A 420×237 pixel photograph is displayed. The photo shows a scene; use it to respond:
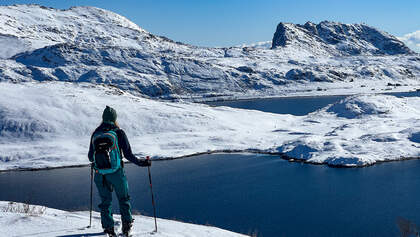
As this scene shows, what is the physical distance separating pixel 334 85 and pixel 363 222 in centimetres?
15707

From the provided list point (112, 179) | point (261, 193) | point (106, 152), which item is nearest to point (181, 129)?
point (261, 193)

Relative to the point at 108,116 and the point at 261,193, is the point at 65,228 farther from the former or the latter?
the point at 261,193

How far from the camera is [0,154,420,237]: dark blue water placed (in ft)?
75.7

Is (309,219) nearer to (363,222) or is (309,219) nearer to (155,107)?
(363,222)

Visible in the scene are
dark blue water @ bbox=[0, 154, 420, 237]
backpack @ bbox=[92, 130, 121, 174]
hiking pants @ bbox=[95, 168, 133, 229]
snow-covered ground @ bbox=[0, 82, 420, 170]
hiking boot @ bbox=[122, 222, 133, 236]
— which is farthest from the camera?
snow-covered ground @ bbox=[0, 82, 420, 170]

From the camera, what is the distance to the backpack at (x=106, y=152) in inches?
352

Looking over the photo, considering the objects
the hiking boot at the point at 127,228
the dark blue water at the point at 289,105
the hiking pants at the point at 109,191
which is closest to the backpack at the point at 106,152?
the hiking pants at the point at 109,191

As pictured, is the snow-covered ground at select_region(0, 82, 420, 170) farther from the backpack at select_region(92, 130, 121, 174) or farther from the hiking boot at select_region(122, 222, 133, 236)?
the backpack at select_region(92, 130, 121, 174)

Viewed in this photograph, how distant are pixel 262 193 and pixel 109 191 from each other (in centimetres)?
2177

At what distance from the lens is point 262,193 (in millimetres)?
29797

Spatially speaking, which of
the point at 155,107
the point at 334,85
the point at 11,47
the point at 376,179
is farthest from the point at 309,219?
the point at 11,47

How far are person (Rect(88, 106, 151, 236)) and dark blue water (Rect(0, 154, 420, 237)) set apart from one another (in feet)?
31.6

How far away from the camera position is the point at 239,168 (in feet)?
125

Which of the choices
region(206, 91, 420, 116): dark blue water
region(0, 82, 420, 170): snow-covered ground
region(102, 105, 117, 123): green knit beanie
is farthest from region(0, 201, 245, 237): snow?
region(206, 91, 420, 116): dark blue water
